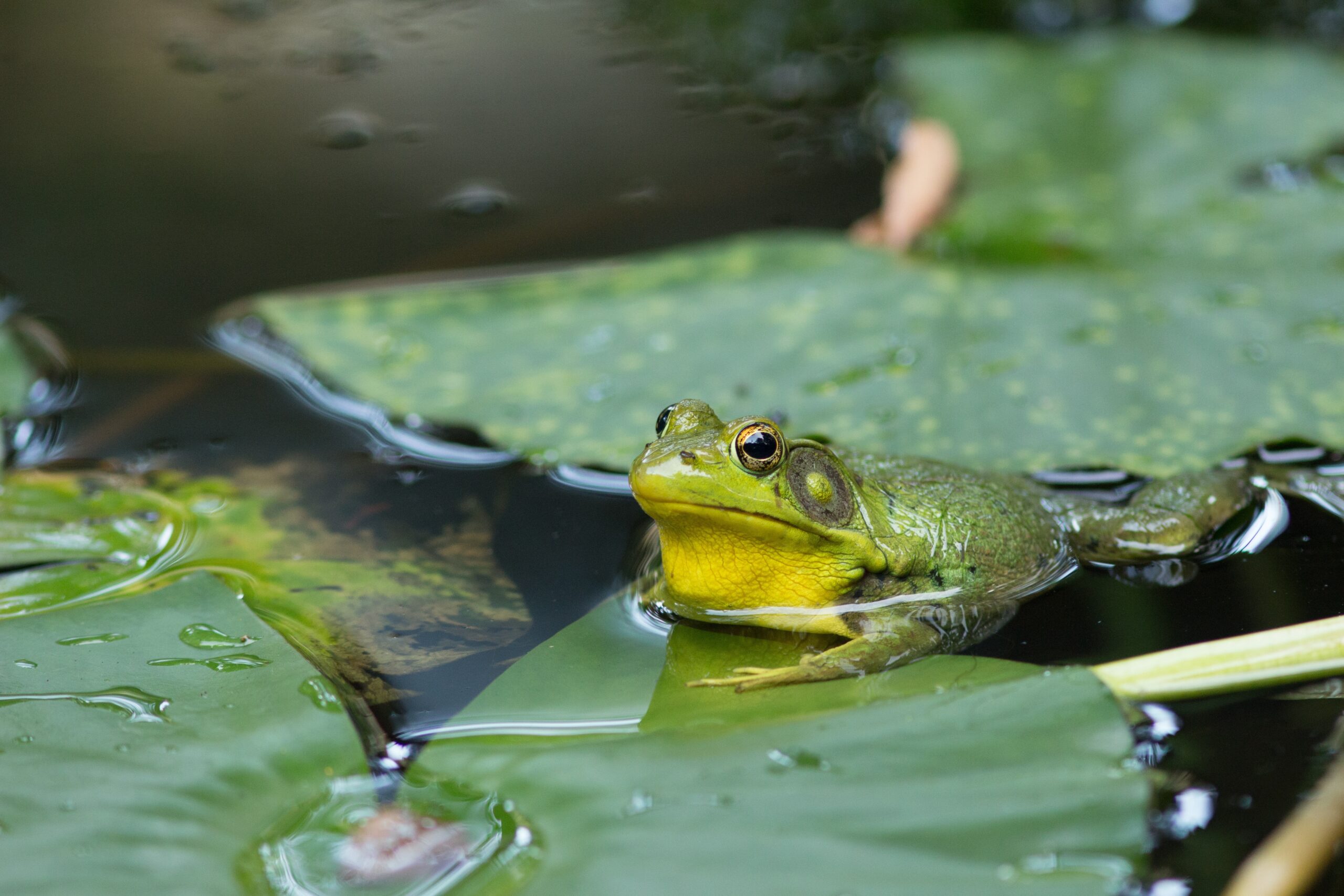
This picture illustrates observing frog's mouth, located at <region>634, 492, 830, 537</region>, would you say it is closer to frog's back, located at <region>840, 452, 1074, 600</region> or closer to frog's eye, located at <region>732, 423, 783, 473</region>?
frog's eye, located at <region>732, 423, 783, 473</region>

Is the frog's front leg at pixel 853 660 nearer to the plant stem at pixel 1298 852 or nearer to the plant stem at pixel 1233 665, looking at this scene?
the plant stem at pixel 1233 665

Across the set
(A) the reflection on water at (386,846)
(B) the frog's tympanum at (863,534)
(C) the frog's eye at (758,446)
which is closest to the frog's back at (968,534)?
(B) the frog's tympanum at (863,534)

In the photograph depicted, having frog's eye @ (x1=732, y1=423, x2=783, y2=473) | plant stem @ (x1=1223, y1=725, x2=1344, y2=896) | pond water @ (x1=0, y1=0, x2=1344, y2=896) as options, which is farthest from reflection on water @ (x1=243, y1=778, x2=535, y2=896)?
plant stem @ (x1=1223, y1=725, x2=1344, y2=896)

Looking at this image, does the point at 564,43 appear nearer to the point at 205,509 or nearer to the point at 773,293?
the point at 773,293

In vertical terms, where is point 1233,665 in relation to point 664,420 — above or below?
below

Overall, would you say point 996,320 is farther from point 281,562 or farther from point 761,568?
point 281,562

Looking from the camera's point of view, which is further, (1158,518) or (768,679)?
(1158,518)

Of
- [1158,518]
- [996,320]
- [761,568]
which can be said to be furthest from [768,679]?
[996,320]
